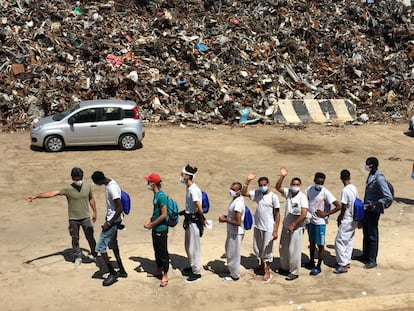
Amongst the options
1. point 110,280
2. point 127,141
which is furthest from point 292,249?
point 127,141

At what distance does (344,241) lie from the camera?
8555 mm

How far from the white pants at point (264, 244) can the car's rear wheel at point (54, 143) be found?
9791 mm

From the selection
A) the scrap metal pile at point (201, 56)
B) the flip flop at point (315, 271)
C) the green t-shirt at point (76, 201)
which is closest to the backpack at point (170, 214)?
the green t-shirt at point (76, 201)

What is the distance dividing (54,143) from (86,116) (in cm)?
136

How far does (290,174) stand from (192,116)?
23.5 ft

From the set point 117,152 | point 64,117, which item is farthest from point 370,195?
point 64,117

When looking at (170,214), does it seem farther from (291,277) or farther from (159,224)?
(291,277)

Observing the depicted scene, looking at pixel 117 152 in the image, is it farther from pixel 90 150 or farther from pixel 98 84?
pixel 98 84

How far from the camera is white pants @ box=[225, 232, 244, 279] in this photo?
8.05 metres

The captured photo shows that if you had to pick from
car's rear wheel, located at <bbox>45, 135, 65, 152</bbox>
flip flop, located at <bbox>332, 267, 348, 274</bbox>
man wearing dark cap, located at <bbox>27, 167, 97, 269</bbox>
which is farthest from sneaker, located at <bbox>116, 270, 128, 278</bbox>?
car's rear wheel, located at <bbox>45, 135, 65, 152</bbox>

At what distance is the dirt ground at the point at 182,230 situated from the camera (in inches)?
301

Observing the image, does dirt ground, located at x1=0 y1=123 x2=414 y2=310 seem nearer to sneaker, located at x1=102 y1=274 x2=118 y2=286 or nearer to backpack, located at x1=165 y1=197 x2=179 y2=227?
sneaker, located at x1=102 y1=274 x2=118 y2=286

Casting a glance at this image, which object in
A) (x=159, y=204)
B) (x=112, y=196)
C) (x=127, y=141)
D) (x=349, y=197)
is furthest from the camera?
(x=127, y=141)

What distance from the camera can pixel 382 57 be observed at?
84.7ft
